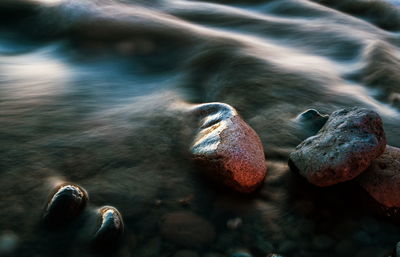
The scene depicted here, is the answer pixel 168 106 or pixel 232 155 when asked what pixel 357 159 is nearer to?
pixel 232 155

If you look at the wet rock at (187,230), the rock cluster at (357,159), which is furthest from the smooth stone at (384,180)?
the wet rock at (187,230)

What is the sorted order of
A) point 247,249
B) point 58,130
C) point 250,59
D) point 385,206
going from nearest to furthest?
1. point 247,249
2. point 385,206
3. point 58,130
4. point 250,59

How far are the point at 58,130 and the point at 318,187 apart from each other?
6.44 ft

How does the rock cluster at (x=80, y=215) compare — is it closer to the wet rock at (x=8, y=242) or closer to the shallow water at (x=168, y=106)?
the shallow water at (x=168, y=106)

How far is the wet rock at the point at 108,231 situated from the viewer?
84.5 inches

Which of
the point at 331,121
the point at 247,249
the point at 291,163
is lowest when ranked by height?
the point at 247,249

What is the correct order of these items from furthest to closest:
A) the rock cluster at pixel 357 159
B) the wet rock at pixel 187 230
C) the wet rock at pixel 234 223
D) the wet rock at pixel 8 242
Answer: the rock cluster at pixel 357 159 < the wet rock at pixel 234 223 < the wet rock at pixel 187 230 < the wet rock at pixel 8 242

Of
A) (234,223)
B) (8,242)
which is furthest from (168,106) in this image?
(8,242)

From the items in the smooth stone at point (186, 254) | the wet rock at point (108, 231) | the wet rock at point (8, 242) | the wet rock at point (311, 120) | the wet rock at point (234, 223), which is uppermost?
the wet rock at point (311, 120)

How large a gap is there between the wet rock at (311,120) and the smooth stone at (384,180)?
76cm

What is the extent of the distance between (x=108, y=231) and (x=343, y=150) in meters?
1.41

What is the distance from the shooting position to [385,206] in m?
2.44

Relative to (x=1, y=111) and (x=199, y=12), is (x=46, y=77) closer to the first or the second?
(x=1, y=111)

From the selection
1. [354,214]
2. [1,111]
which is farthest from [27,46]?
[354,214]
